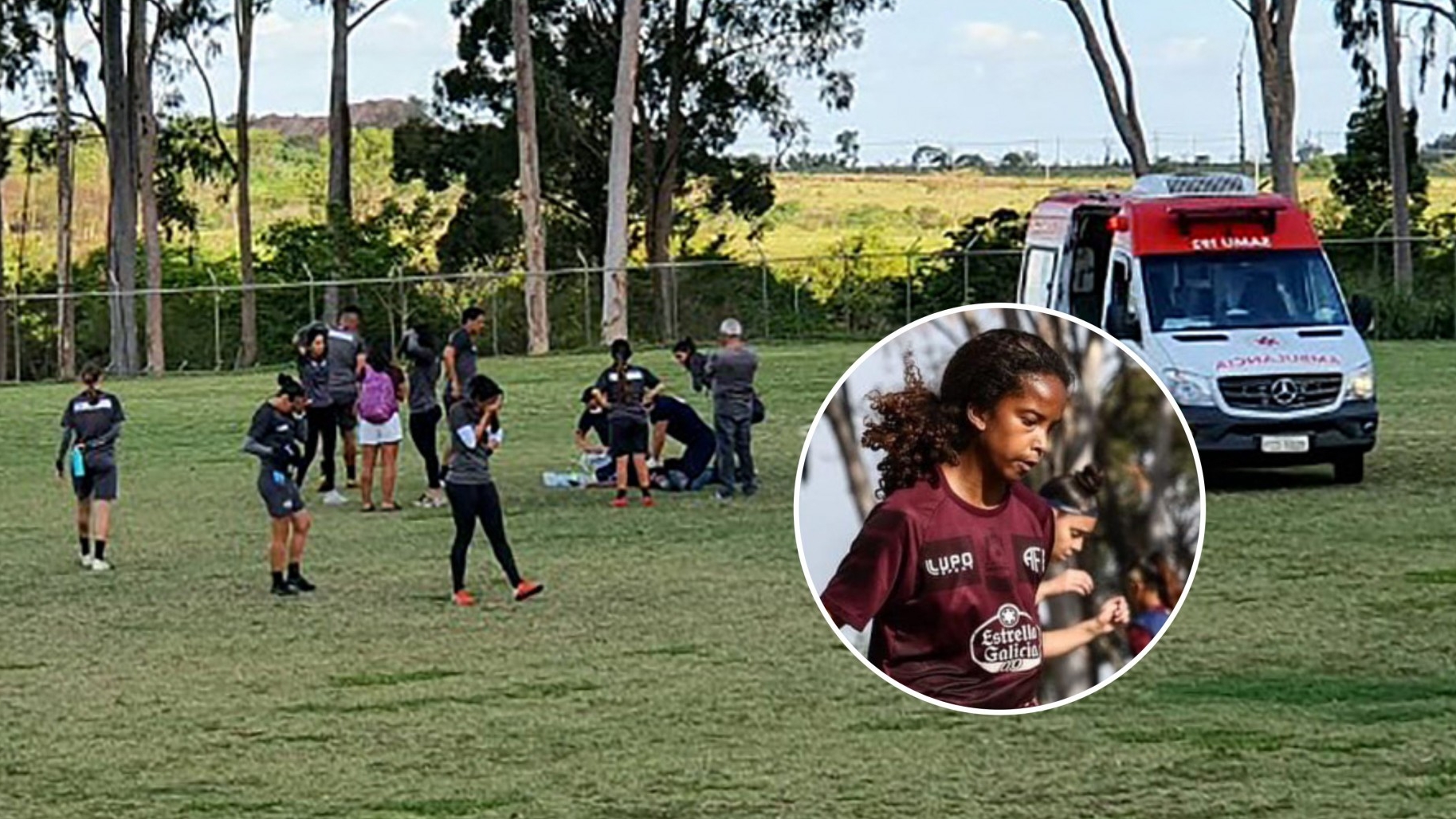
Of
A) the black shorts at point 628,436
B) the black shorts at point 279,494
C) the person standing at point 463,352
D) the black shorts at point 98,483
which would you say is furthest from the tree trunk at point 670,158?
the black shorts at point 279,494

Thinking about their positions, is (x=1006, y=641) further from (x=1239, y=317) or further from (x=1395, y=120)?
(x=1395, y=120)

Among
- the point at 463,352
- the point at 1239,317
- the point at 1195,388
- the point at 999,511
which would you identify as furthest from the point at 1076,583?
the point at 463,352

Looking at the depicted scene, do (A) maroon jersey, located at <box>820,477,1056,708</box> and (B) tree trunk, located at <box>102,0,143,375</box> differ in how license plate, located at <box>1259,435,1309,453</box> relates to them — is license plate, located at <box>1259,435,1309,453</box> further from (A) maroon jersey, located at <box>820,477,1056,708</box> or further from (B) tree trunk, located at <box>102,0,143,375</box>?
(B) tree trunk, located at <box>102,0,143,375</box>

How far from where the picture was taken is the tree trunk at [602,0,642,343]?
4988 centimetres

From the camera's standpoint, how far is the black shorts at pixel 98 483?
733 inches

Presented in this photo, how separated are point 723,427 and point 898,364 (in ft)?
65.2

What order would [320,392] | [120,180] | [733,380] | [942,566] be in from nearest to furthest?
[942,566] → [733,380] → [320,392] → [120,180]

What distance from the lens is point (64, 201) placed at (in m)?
73.9

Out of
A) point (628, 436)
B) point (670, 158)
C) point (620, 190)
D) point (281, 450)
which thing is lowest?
point (628, 436)

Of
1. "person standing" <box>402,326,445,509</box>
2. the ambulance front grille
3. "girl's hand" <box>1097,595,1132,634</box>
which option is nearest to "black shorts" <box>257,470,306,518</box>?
"person standing" <box>402,326,445,509</box>

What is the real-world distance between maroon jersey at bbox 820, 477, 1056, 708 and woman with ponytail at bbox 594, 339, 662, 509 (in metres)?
18.8

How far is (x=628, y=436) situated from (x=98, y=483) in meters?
5.36

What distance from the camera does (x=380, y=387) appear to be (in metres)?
23.0

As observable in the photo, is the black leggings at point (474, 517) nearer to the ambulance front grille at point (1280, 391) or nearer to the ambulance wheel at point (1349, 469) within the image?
the ambulance front grille at point (1280, 391)
